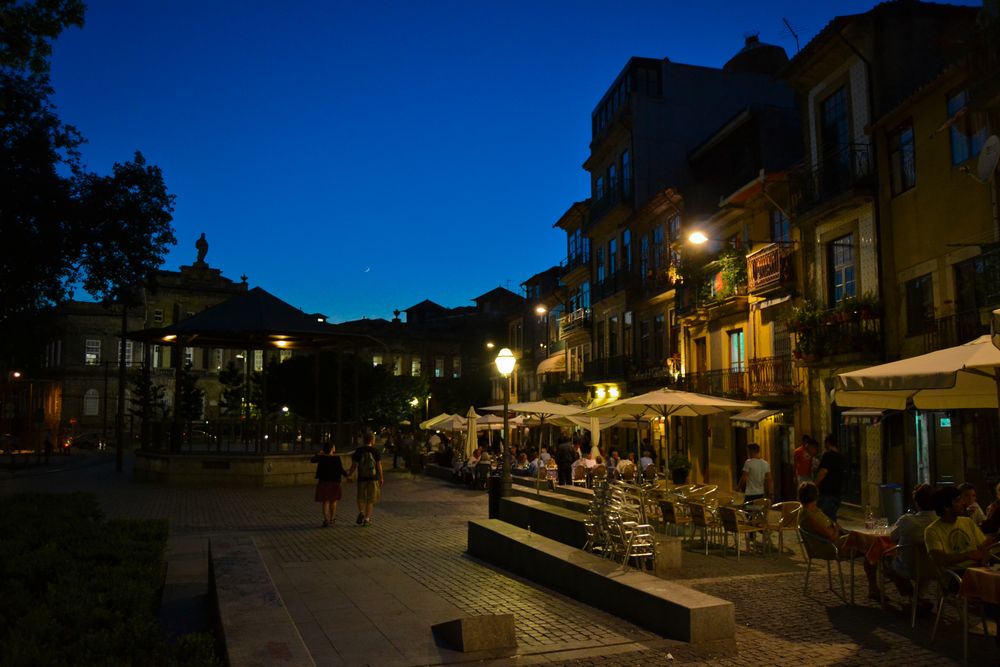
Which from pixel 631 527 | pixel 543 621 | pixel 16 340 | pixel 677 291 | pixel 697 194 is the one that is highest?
pixel 697 194

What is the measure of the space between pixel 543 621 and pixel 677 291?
21519mm

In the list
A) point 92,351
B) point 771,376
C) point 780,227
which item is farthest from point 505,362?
point 92,351

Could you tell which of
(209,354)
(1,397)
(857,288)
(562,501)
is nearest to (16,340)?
(562,501)

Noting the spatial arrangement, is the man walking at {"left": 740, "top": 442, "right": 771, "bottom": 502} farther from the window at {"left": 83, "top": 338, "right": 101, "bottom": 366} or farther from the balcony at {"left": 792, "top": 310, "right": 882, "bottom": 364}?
the window at {"left": 83, "top": 338, "right": 101, "bottom": 366}

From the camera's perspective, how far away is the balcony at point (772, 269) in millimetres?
21234

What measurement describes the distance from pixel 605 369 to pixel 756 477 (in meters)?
21.8

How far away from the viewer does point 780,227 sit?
2267cm

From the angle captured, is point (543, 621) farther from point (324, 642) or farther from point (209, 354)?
point (209, 354)

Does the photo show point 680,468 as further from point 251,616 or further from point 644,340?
point 251,616

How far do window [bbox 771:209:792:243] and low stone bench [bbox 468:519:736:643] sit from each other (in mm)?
13818

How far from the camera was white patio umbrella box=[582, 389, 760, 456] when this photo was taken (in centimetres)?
1485

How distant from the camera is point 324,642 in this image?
704 cm

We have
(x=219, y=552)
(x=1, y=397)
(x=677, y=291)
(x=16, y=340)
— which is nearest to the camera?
(x=219, y=552)

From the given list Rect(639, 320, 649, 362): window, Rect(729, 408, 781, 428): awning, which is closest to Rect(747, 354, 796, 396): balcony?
Rect(729, 408, 781, 428): awning
